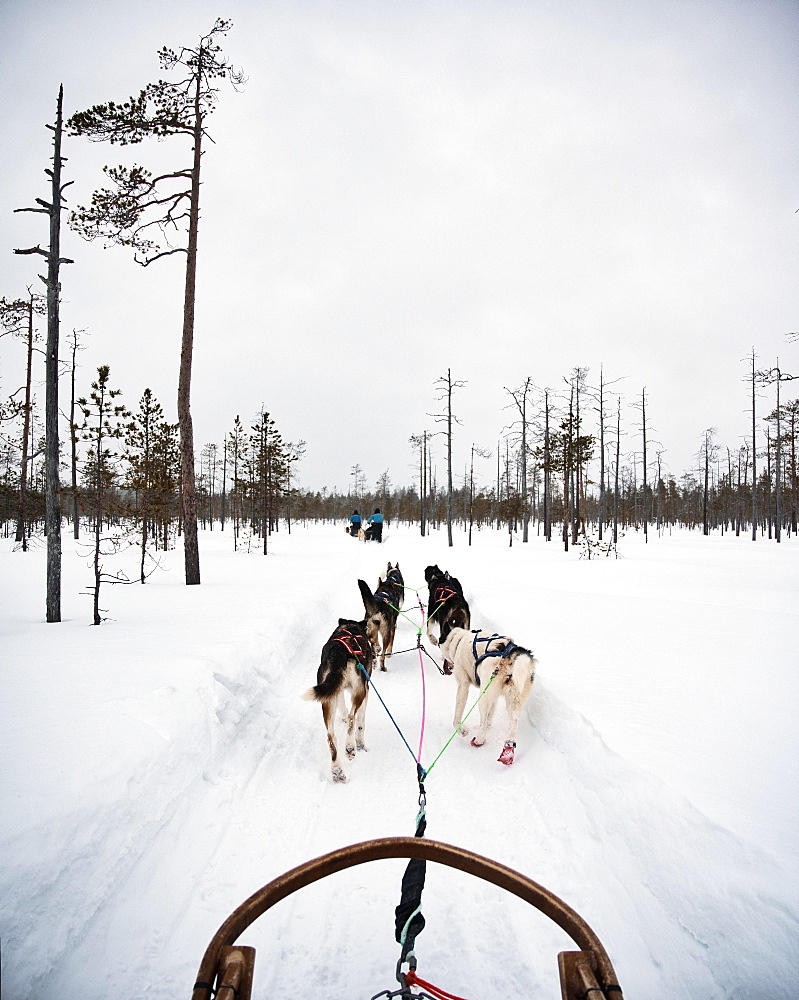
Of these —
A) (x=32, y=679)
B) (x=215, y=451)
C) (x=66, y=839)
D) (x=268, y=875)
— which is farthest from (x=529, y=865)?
(x=215, y=451)

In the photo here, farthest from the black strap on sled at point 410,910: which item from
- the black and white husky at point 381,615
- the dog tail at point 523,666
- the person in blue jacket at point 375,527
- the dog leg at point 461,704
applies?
the person in blue jacket at point 375,527

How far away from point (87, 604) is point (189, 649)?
5.41 metres

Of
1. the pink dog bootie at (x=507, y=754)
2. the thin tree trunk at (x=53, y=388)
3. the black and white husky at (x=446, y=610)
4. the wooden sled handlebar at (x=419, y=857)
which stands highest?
the thin tree trunk at (x=53, y=388)

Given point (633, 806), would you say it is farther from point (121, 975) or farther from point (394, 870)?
Result: point (121, 975)

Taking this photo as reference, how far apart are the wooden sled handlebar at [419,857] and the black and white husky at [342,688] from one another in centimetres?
197

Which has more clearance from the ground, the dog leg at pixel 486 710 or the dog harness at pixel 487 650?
the dog harness at pixel 487 650

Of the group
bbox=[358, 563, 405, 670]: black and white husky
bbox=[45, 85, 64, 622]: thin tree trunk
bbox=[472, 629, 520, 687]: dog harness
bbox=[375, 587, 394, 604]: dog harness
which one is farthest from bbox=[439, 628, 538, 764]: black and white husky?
bbox=[45, 85, 64, 622]: thin tree trunk

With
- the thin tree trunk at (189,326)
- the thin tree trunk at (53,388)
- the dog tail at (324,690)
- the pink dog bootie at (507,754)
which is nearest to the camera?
the dog tail at (324,690)

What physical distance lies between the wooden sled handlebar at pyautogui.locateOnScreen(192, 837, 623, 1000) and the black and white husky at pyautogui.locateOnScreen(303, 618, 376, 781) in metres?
1.97

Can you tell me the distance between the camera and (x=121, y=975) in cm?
206

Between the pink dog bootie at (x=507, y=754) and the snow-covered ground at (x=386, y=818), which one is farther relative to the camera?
the pink dog bootie at (x=507, y=754)

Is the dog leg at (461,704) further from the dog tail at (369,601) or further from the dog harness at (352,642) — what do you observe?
the dog tail at (369,601)

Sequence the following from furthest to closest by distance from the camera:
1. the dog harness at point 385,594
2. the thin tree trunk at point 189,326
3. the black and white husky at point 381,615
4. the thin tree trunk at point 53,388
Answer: the thin tree trunk at point 189,326 < the dog harness at point 385,594 < the thin tree trunk at point 53,388 < the black and white husky at point 381,615

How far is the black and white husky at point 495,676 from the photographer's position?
4.08 meters
